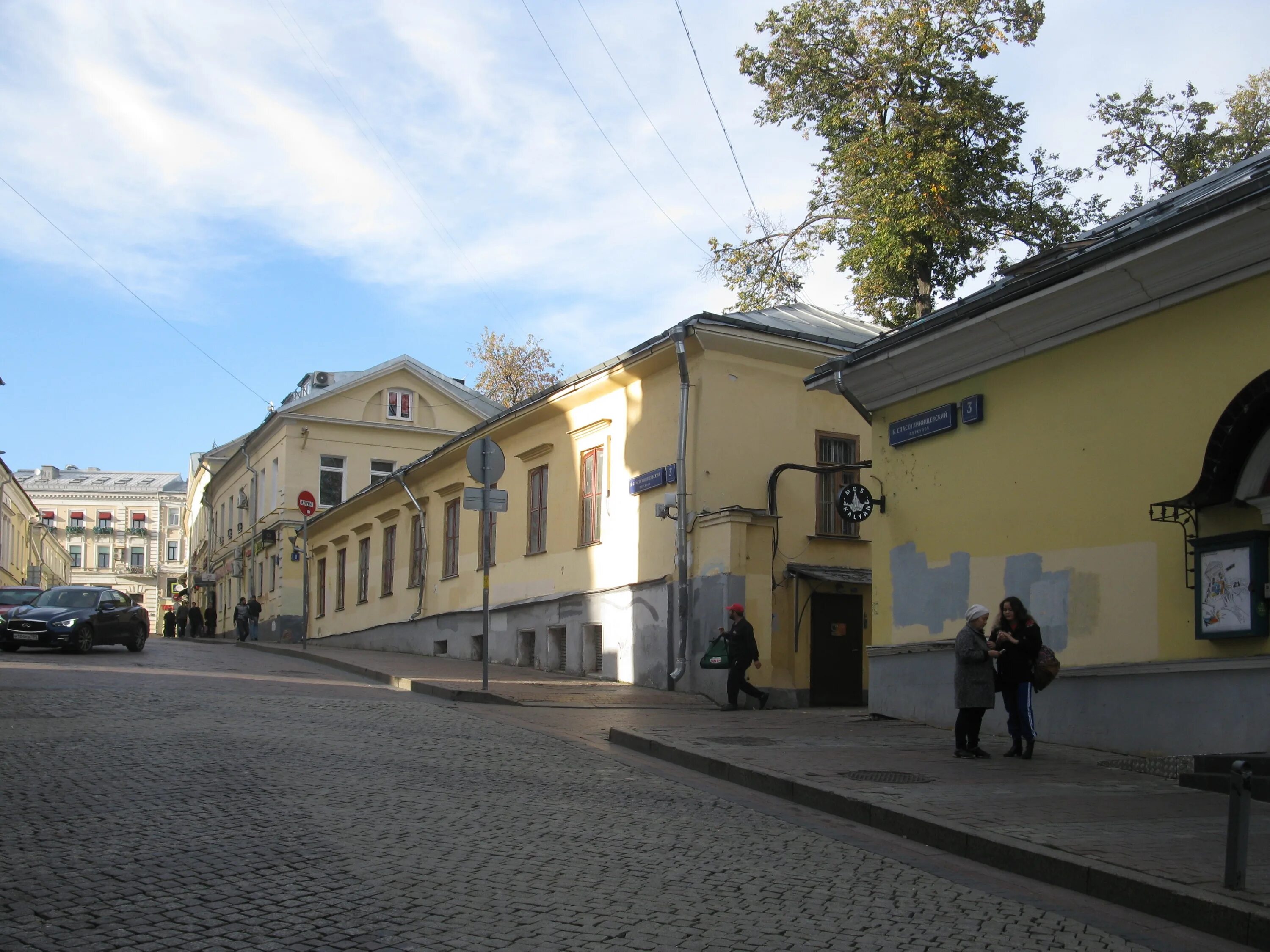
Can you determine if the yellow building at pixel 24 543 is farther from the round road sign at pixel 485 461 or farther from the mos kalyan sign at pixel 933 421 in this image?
the mos kalyan sign at pixel 933 421

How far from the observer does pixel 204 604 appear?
67500 millimetres

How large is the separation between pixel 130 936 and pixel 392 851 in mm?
1758

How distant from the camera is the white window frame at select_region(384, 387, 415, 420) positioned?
4947cm

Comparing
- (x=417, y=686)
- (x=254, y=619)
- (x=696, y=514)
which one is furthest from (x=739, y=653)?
(x=254, y=619)

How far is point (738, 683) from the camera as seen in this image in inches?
645

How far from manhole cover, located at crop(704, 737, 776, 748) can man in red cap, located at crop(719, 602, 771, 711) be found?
355 cm

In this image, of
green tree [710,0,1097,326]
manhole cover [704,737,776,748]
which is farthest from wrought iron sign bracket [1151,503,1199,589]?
green tree [710,0,1097,326]

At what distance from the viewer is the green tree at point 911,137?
2675cm

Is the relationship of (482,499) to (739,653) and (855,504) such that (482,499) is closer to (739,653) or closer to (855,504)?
(739,653)

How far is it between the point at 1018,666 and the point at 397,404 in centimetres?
4115

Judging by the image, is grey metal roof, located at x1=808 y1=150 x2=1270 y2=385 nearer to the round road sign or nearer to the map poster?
the map poster

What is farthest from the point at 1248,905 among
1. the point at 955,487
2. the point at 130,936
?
the point at 955,487

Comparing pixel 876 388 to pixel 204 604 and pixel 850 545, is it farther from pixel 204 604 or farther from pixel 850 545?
pixel 204 604

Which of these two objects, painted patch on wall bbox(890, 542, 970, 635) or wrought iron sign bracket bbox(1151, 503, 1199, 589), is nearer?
wrought iron sign bracket bbox(1151, 503, 1199, 589)
